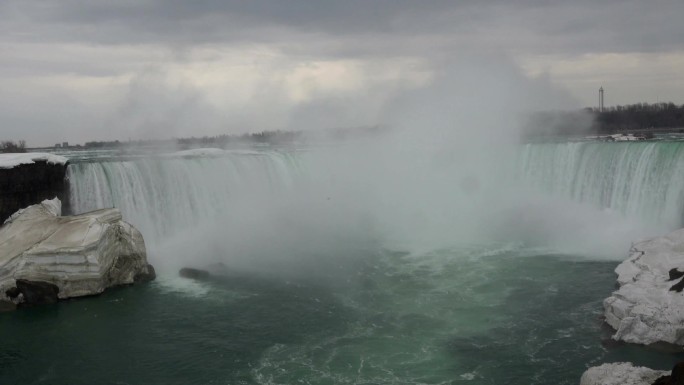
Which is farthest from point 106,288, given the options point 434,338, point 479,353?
point 479,353

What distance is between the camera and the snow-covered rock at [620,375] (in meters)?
8.08

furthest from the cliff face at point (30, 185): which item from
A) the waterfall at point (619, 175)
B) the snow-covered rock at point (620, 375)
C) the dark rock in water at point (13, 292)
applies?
the waterfall at point (619, 175)

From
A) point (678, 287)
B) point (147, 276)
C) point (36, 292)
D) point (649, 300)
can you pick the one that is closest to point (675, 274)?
point (678, 287)

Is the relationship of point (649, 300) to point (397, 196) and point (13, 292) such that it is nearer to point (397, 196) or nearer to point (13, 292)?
point (13, 292)

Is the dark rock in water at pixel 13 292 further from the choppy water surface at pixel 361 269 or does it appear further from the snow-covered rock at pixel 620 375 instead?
the snow-covered rock at pixel 620 375

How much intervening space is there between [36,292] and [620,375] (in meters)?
12.8

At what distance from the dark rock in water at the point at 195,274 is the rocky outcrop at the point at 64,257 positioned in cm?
89

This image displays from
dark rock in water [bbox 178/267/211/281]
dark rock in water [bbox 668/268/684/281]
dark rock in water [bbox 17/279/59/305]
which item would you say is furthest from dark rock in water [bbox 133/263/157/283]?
dark rock in water [bbox 668/268/684/281]

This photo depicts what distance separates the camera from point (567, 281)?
47.4ft

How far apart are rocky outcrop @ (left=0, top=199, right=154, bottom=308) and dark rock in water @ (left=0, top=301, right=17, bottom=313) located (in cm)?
3

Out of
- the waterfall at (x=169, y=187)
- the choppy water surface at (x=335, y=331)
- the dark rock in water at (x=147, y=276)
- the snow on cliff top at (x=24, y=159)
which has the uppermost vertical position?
the snow on cliff top at (x=24, y=159)

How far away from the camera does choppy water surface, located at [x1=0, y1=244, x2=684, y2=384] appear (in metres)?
9.80

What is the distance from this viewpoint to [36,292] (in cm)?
1394

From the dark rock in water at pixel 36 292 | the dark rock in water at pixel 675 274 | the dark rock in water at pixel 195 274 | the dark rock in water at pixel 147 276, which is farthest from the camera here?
the dark rock in water at pixel 195 274
